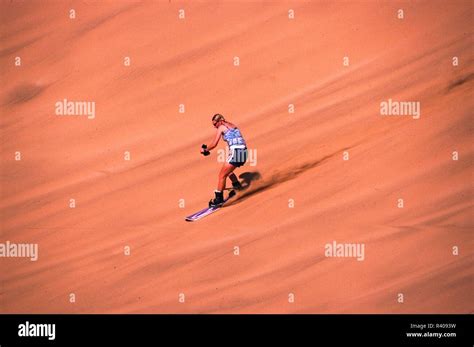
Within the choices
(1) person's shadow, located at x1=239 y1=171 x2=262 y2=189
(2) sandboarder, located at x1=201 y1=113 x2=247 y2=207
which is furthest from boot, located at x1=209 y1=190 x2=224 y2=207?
(1) person's shadow, located at x1=239 y1=171 x2=262 y2=189

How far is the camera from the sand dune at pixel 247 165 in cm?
1155

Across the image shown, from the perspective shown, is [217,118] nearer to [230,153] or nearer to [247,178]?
[230,153]

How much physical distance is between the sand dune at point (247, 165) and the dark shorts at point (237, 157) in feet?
0.68

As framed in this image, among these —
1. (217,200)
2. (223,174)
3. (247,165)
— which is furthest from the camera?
(247,165)

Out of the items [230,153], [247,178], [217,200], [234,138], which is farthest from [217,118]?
[217,200]

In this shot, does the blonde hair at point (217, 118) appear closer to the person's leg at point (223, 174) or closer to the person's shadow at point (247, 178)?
the person's leg at point (223, 174)

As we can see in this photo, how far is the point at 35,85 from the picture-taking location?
12367 mm

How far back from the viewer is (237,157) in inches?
461

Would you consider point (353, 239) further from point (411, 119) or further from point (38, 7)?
point (38, 7)

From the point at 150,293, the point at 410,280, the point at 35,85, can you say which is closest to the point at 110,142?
the point at 35,85

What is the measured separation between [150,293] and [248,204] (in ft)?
5.91

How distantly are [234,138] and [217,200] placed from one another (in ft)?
2.91

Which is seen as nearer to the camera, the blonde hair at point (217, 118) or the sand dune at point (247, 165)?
the sand dune at point (247, 165)

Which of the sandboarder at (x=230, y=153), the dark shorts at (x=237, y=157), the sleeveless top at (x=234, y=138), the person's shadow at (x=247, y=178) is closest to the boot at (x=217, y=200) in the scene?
the sandboarder at (x=230, y=153)
